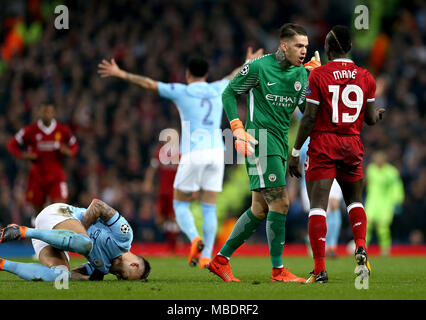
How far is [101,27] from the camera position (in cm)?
2130

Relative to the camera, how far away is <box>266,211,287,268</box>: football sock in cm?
698

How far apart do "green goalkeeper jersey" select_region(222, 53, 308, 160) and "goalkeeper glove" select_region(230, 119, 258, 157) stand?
17 centimetres

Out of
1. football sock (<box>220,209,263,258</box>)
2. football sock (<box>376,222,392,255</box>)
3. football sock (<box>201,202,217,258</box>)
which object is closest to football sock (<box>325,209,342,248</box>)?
football sock (<box>376,222,392,255</box>)

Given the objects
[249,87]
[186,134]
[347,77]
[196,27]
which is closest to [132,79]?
[186,134]

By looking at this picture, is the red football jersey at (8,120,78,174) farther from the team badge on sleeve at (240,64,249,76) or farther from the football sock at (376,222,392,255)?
the team badge on sleeve at (240,64,249,76)

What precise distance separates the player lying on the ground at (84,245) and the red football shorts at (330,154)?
180cm

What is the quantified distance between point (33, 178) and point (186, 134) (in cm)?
394

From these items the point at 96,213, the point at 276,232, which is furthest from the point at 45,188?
the point at 276,232

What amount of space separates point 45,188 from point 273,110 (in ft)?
21.9

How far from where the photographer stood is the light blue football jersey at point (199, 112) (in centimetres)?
970

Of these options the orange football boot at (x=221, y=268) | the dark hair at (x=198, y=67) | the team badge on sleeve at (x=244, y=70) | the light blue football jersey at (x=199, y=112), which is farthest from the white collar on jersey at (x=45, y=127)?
the team badge on sleeve at (x=244, y=70)

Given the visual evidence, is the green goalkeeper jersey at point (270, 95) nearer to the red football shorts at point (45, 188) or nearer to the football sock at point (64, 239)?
the football sock at point (64, 239)
